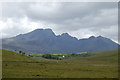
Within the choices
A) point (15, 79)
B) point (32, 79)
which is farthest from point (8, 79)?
point (32, 79)

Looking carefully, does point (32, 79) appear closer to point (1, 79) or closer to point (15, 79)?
point (15, 79)

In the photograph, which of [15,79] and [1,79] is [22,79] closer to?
[15,79]

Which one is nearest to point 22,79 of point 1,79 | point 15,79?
point 15,79

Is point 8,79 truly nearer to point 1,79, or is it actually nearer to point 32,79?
point 1,79

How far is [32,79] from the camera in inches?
1758

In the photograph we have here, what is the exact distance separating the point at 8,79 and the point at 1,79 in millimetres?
1737

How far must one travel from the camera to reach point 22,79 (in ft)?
145

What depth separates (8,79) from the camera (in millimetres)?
43469

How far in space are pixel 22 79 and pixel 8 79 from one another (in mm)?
3300

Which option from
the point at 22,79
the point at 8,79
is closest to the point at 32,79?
the point at 22,79

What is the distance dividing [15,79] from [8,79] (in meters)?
1.64

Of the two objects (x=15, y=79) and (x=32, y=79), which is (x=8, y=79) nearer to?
(x=15, y=79)

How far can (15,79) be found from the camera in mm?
43812

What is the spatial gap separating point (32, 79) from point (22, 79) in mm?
2420
